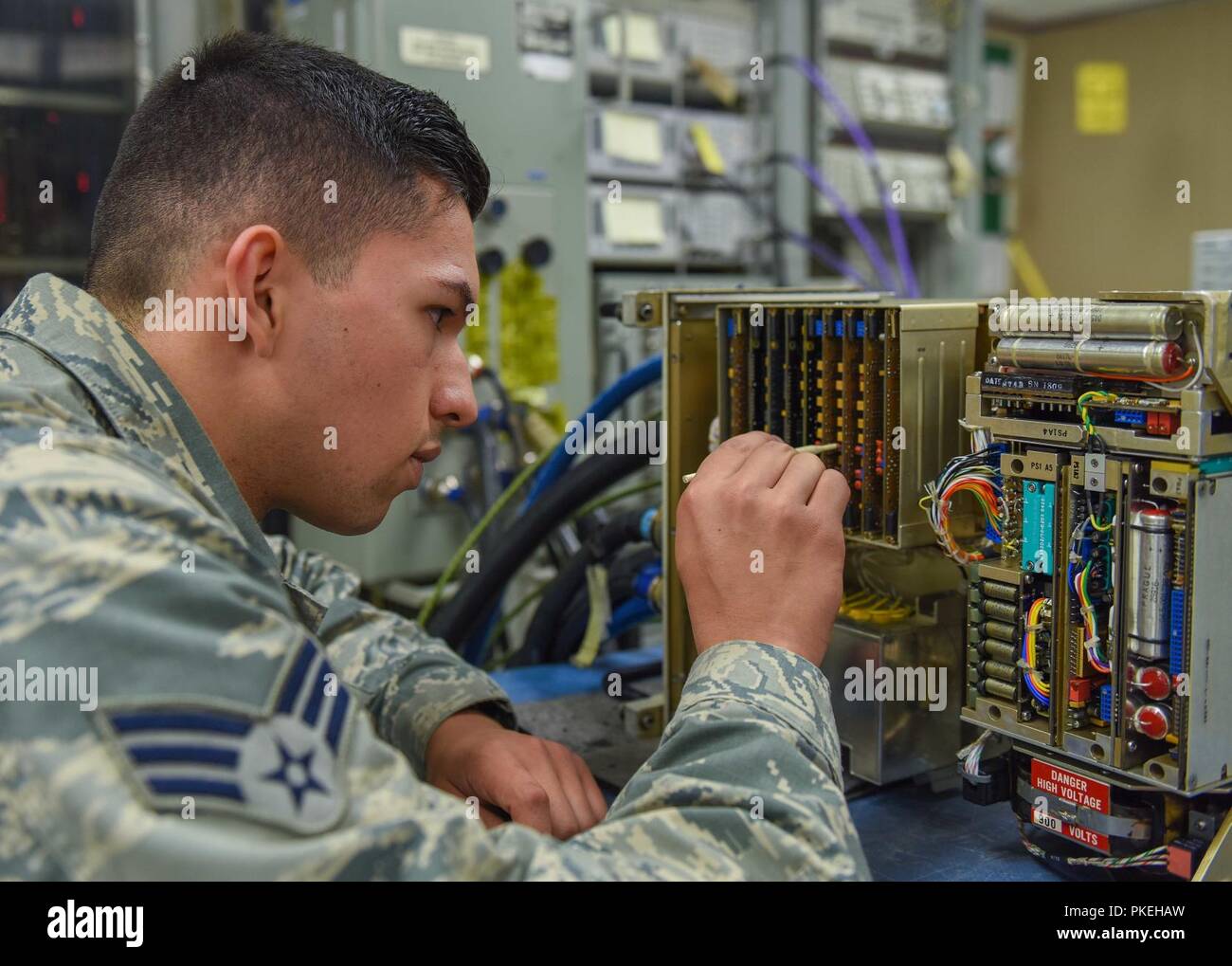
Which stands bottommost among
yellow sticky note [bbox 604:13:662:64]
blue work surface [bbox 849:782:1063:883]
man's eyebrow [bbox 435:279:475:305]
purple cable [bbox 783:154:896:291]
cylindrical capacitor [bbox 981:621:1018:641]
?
blue work surface [bbox 849:782:1063:883]

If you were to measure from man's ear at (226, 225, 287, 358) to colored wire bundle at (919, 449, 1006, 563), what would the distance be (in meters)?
0.52

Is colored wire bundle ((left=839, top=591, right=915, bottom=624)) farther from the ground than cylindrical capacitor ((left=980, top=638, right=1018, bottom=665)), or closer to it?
closer to it

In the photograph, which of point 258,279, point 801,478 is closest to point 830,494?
point 801,478

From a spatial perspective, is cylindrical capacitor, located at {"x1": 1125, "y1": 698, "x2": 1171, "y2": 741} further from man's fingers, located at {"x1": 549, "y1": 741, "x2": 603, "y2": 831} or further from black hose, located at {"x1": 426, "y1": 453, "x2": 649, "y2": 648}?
black hose, located at {"x1": 426, "y1": 453, "x2": 649, "y2": 648}

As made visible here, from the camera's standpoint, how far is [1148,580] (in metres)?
0.75

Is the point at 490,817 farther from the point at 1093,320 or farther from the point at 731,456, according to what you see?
the point at 1093,320

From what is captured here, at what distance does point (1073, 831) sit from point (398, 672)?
640 mm

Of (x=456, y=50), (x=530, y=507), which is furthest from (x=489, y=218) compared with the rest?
(x=530, y=507)

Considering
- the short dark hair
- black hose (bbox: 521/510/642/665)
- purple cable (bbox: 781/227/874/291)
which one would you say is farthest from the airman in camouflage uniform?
purple cable (bbox: 781/227/874/291)

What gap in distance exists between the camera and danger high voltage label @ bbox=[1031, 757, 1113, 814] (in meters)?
0.80

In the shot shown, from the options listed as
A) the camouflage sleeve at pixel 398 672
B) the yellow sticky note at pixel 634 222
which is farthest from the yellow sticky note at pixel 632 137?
the camouflage sleeve at pixel 398 672

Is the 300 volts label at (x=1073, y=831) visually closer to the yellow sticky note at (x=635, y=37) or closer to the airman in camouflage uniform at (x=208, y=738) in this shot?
the airman in camouflage uniform at (x=208, y=738)

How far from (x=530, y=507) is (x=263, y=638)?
916 millimetres
